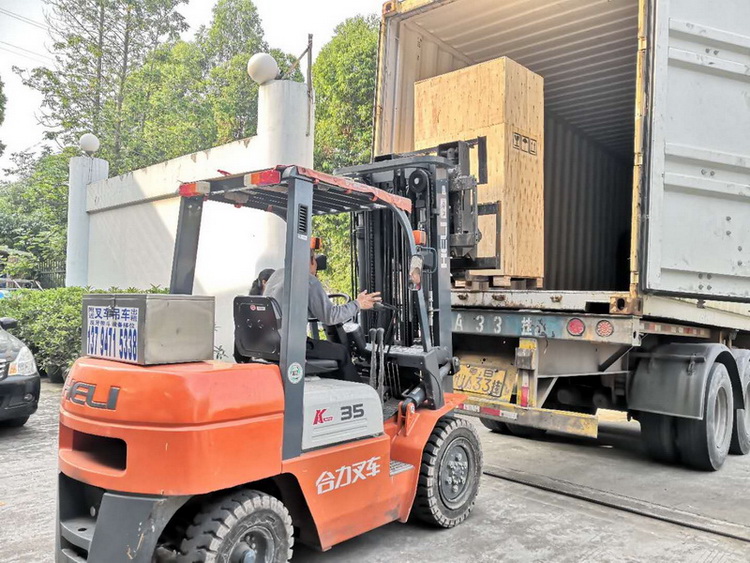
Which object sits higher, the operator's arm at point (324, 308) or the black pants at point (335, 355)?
the operator's arm at point (324, 308)

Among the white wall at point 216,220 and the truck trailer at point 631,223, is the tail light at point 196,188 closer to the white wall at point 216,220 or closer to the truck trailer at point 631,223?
the truck trailer at point 631,223

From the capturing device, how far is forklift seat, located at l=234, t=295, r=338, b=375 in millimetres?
2994

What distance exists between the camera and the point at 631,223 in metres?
5.43

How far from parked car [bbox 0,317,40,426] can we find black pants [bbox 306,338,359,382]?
408cm

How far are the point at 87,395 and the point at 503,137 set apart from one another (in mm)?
3692

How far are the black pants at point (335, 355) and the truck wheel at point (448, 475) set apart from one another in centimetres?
65

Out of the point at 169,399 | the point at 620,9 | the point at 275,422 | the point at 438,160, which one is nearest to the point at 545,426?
the point at 438,160

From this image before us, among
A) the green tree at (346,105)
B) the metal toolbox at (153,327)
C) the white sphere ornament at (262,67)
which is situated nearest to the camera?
the metal toolbox at (153,327)

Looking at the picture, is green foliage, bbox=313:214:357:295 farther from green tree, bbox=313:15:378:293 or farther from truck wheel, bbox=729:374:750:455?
truck wheel, bbox=729:374:750:455

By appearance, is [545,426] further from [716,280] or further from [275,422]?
[275,422]

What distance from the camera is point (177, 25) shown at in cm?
2312

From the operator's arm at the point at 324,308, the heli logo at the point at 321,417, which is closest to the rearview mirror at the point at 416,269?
the operator's arm at the point at 324,308

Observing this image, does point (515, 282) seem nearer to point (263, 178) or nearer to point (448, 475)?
point (448, 475)

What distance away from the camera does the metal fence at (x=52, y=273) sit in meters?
16.1
